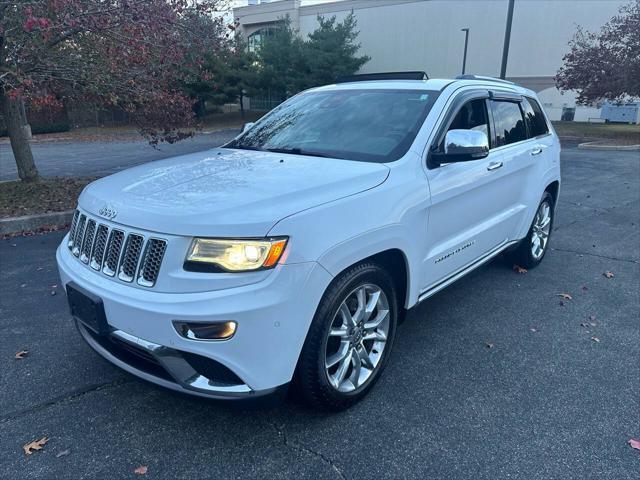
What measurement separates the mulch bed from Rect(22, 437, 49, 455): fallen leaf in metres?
5.05

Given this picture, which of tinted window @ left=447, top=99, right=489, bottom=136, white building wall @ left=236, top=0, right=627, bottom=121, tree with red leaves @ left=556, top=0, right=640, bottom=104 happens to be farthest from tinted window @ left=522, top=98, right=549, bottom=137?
white building wall @ left=236, top=0, right=627, bottom=121

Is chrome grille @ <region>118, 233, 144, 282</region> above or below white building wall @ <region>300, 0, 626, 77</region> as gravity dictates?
below

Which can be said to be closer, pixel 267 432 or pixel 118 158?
pixel 267 432

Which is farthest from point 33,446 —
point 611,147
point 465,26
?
point 465,26

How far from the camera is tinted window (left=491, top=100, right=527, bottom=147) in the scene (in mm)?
4188

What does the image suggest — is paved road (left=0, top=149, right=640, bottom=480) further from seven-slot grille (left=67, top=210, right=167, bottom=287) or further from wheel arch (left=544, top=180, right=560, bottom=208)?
wheel arch (left=544, top=180, right=560, bottom=208)

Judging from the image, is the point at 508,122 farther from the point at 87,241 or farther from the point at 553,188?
the point at 87,241

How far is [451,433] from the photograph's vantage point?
8.93 ft

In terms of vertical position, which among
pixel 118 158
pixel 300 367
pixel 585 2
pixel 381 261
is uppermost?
pixel 585 2

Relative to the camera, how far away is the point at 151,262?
234 centimetres

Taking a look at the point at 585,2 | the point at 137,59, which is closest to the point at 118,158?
the point at 137,59

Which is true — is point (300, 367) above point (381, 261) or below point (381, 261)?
below

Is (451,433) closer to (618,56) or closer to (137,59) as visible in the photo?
(137,59)

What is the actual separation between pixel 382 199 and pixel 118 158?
13.4 m
